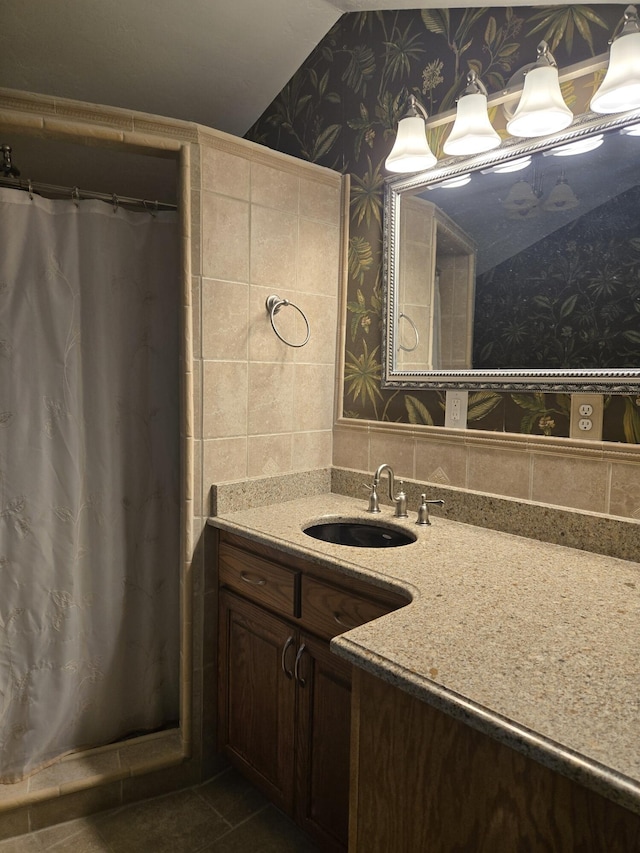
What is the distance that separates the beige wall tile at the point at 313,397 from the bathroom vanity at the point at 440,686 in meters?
0.45

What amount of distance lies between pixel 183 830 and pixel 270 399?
138cm

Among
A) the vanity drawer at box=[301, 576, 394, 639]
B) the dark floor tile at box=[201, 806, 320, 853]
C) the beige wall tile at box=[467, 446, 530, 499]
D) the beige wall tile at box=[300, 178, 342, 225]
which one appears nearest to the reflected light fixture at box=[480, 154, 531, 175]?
the beige wall tile at box=[300, 178, 342, 225]

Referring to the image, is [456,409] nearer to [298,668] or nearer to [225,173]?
[298,668]

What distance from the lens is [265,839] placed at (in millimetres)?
1669

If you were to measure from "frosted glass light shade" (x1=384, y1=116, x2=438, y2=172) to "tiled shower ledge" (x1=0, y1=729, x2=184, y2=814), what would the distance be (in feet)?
Answer: 6.81

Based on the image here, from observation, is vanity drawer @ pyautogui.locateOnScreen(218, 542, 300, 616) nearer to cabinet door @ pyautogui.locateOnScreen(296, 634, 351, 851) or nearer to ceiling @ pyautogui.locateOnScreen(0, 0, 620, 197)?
cabinet door @ pyautogui.locateOnScreen(296, 634, 351, 851)

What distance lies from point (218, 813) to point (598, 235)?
6.70 feet

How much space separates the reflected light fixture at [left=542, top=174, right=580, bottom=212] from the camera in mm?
1512

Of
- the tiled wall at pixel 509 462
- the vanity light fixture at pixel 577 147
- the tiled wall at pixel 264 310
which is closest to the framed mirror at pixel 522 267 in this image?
the vanity light fixture at pixel 577 147

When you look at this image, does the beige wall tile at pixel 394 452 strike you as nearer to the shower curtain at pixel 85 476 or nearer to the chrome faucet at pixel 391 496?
the chrome faucet at pixel 391 496

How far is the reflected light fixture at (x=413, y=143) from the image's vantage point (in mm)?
1769

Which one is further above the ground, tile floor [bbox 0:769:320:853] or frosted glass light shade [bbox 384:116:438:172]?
frosted glass light shade [bbox 384:116:438:172]

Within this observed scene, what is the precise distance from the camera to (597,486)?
151cm

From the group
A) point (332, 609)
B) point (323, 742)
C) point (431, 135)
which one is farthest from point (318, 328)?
point (323, 742)
